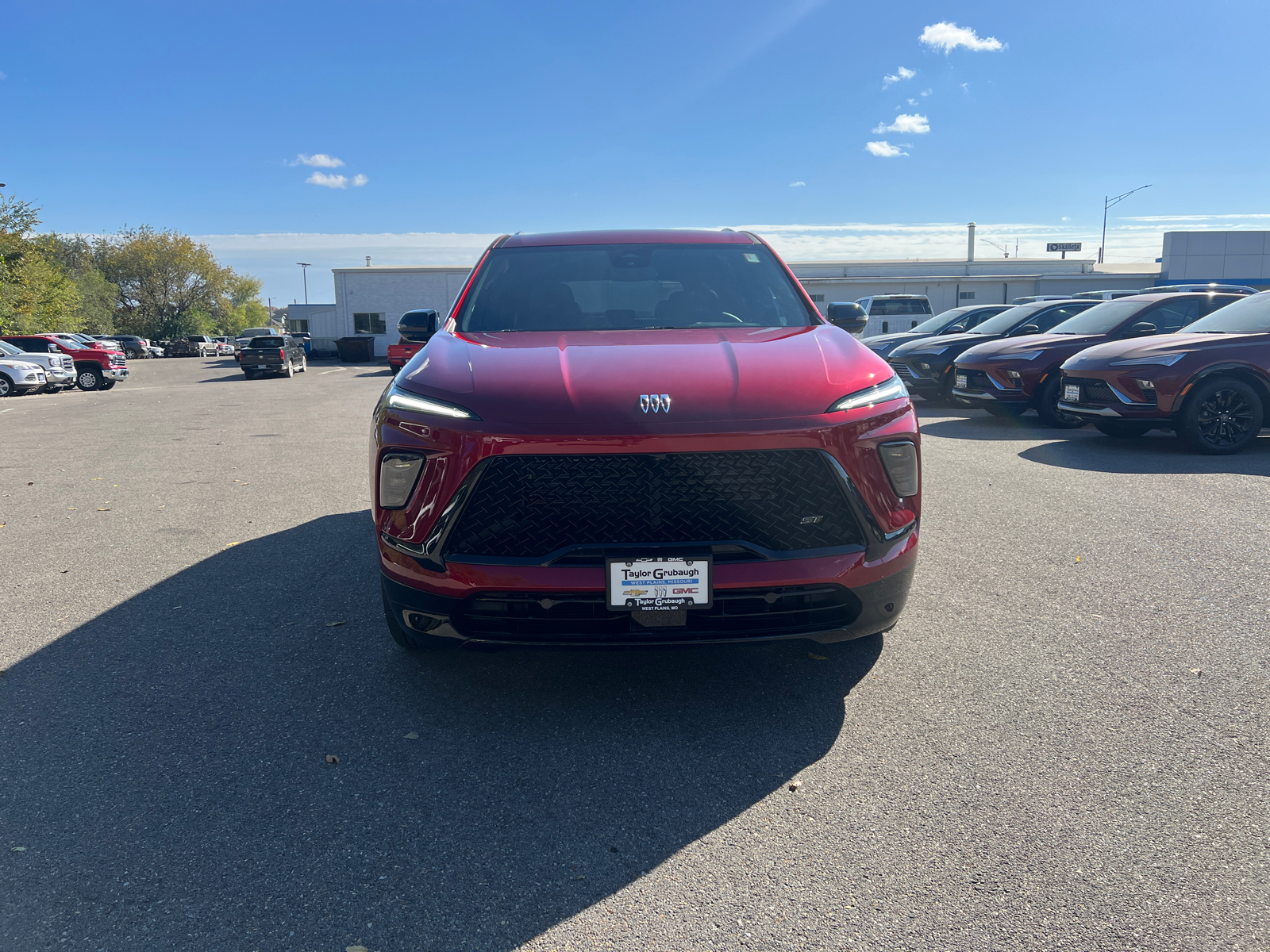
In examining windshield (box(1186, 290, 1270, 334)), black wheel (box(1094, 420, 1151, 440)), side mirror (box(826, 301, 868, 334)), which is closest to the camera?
side mirror (box(826, 301, 868, 334))

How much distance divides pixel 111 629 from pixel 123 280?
85812 mm

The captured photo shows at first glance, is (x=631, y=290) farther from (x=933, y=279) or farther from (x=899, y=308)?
(x=933, y=279)

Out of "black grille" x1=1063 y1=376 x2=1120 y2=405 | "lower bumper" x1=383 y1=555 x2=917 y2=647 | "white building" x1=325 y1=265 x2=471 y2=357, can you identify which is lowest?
"lower bumper" x1=383 y1=555 x2=917 y2=647

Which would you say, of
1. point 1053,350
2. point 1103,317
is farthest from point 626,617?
point 1103,317

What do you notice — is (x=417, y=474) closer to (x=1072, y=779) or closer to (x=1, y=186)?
(x=1072, y=779)

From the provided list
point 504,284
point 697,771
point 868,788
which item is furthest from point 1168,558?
point 504,284

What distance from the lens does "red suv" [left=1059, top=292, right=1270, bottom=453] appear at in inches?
328

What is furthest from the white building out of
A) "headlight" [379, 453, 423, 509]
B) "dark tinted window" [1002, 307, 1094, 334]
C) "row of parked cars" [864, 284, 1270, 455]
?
"headlight" [379, 453, 423, 509]

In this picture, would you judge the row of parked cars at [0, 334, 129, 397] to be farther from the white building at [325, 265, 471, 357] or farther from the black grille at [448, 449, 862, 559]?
the black grille at [448, 449, 862, 559]

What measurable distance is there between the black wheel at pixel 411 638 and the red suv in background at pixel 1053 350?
940cm

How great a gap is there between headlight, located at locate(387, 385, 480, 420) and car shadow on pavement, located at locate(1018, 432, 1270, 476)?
6695mm

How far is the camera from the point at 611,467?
2730 mm

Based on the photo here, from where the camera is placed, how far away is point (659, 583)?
2688mm

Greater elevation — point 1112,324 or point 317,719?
point 1112,324
